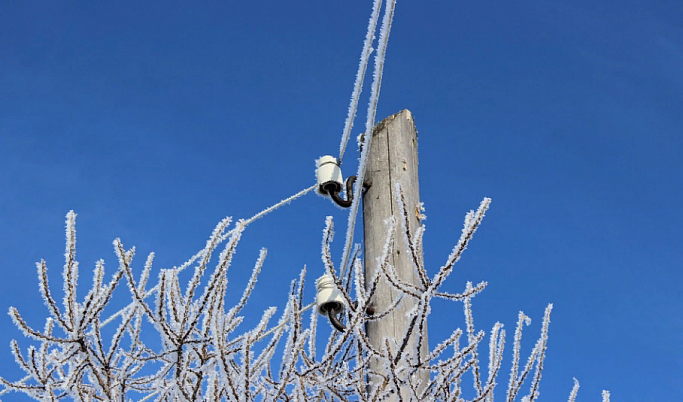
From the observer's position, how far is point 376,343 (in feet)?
9.29

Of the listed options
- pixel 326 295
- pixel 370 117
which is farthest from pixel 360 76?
pixel 326 295

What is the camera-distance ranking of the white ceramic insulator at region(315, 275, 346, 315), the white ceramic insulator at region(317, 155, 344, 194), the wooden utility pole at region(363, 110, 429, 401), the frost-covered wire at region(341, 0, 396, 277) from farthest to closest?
the white ceramic insulator at region(317, 155, 344, 194)
the white ceramic insulator at region(315, 275, 346, 315)
the wooden utility pole at region(363, 110, 429, 401)
the frost-covered wire at region(341, 0, 396, 277)

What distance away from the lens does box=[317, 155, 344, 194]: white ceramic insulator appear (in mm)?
3344

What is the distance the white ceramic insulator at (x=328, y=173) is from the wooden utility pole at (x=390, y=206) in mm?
171

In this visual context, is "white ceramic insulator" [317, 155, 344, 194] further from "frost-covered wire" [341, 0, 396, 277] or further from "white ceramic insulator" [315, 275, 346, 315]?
"white ceramic insulator" [315, 275, 346, 315]

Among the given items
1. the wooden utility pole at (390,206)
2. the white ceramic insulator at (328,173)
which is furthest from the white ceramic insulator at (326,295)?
the white ceramic insulator at (328,173)

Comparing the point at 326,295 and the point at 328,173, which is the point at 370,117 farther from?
the point at 326,295

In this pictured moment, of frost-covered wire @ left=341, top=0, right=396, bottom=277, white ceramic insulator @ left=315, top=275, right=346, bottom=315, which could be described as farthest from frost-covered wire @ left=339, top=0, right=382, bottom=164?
white ceramic insulator @ left=315, top=275, right=346, bottom=315

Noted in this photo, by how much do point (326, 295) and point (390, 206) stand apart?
510 mm

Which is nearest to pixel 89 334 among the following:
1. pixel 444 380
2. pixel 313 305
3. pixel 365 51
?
pixel 313 305

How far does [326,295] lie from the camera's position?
9.91ft

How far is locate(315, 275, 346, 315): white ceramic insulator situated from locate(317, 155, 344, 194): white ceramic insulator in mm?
511

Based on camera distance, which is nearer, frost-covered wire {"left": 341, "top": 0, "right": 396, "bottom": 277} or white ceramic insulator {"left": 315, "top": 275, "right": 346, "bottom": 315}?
frost-covered wire {"left": 341, "top": 0, "right": 396, "bottom": 277}

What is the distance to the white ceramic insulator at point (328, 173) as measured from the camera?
3.34 metres
